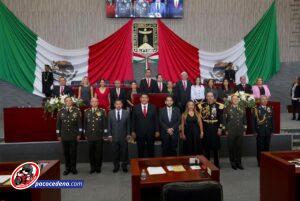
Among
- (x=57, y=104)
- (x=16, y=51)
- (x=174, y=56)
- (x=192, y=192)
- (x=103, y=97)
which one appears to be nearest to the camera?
(x=192, y=192)

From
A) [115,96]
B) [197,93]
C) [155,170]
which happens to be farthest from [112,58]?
[155,170]

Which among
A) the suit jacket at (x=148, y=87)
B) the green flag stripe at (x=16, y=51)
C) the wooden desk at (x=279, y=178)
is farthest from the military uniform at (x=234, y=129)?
the green flag stripe at (x=16, y=51)

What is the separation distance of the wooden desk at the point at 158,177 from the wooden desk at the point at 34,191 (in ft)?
2.76

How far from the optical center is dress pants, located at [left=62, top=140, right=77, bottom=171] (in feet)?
21.2

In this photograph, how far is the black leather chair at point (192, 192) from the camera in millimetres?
2484

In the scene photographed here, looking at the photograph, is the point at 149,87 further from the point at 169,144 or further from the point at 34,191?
the point at 34,191

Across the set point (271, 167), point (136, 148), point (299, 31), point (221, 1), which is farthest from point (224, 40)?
point (271, 167)

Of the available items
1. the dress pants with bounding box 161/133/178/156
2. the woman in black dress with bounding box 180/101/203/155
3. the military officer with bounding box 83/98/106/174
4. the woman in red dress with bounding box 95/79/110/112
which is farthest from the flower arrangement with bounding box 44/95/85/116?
the woman in black dress with bounding box 180/101/203/155

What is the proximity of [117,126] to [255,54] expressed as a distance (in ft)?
24.4

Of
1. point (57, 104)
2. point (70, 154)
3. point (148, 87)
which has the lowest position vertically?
point (70, 154)

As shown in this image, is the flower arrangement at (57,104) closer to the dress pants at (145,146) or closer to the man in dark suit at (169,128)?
the dress pants at (145,146)

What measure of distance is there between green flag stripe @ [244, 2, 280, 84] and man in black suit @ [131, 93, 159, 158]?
21.8 ft

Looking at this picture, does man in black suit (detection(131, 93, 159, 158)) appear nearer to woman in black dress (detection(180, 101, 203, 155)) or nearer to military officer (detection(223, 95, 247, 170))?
woman in black dress (detection(180, 101, 203, 155))

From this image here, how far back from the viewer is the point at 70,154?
6488 mm
